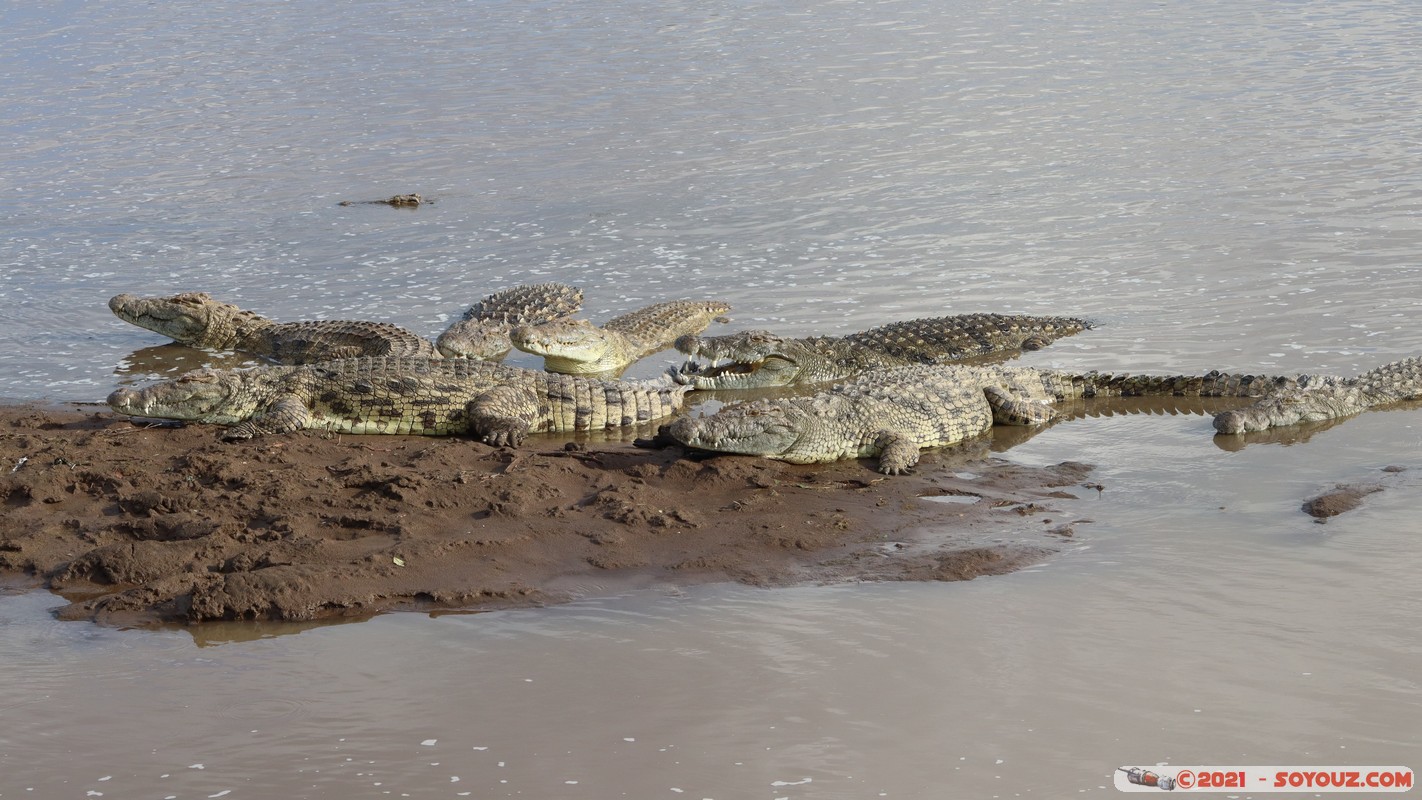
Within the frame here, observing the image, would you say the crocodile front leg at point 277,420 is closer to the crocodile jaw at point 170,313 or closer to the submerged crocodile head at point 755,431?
the submerged crocodile head at point 755,431

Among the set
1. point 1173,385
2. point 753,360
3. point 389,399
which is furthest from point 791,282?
point 389,399

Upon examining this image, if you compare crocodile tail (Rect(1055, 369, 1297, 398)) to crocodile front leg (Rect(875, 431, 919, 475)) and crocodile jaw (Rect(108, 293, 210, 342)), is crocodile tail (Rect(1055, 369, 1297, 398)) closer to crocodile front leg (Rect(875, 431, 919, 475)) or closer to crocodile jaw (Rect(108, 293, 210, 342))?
crocodile front leg (Rect(875, 431, 919, 475))

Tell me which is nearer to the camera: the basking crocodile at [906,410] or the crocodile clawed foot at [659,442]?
the basking crocodile at [906,410]

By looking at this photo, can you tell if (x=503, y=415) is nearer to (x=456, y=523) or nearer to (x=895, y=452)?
(x=456, y=523)

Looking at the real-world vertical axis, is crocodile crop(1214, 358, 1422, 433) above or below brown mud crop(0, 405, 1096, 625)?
above

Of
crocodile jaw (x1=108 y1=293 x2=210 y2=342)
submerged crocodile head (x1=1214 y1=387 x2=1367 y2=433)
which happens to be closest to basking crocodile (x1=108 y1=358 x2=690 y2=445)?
crocodile jaw (x1=108 y1=293 x2=210 y2=342)

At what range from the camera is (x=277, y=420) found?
7.89 meters

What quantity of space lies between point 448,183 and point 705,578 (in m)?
10.8

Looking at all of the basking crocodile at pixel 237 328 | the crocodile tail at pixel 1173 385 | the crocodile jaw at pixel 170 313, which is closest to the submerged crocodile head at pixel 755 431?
the crocodile tail at pixel 1173 385

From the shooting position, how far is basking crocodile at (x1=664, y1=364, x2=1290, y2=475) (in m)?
7.13

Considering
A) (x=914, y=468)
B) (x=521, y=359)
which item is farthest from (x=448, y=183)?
(x=914, y=468)

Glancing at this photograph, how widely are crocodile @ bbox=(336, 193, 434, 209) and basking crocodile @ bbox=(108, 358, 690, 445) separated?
6.45 m

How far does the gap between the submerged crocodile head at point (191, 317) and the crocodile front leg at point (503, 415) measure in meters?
3.37

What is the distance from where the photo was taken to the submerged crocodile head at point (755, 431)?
276 inches
